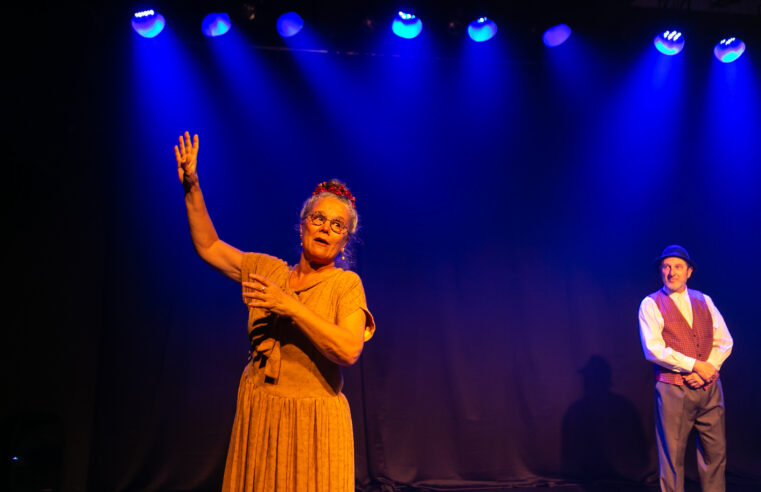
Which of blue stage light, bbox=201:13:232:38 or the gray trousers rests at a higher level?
blue stage light, bbox=201:13:232:38

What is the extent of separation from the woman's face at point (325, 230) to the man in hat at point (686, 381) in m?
2.65

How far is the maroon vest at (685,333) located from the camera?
3523mm

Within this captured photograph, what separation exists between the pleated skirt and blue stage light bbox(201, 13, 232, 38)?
335 cm

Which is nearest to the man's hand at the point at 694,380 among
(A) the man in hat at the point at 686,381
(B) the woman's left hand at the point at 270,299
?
(A) the man in hat at the point at 686,381

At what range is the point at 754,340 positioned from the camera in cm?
457

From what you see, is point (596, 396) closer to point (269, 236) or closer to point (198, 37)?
point (269, 236)

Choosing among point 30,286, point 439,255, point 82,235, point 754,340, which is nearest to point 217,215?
point 82,235

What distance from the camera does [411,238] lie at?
4.36m

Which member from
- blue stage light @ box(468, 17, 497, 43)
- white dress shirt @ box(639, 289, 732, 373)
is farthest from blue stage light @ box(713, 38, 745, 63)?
white dress shirt @ box(639, 289, 732, 373)

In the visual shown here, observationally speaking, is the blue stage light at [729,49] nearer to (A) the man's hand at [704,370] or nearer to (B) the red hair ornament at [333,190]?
(A) the man's hand at [704,370]

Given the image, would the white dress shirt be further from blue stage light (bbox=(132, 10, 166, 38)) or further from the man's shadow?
blue stage light (bbox=(132, 10, 166, 38))

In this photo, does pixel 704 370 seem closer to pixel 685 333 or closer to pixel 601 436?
pixel 685 333

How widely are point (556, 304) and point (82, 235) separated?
3732mm

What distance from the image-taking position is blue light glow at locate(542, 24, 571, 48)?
4.37 meters
